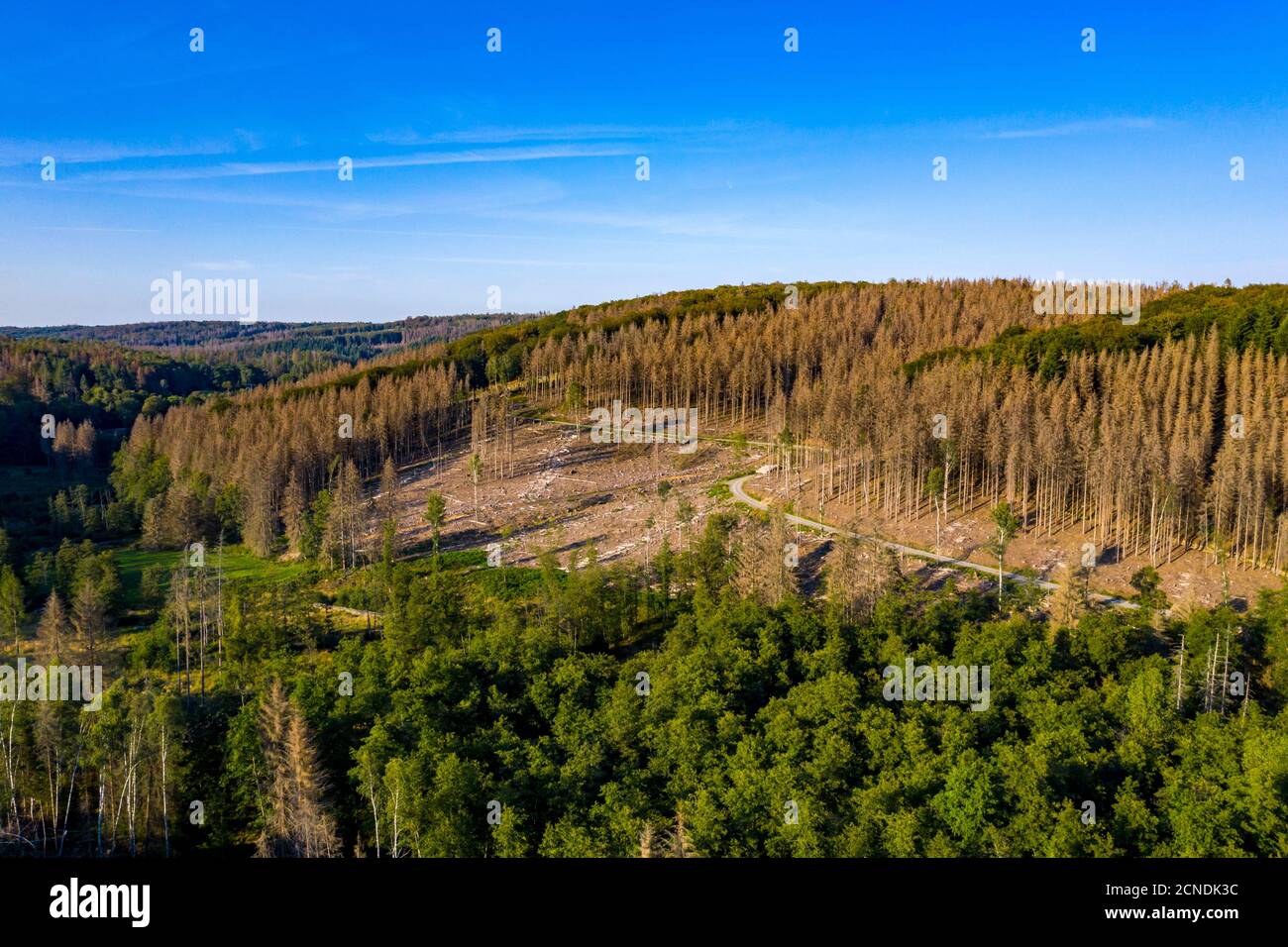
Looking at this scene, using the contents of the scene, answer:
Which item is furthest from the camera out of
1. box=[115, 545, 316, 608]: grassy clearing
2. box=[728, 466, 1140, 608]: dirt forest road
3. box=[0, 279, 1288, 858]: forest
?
box=[115, 545, 316, 608]: grassy clearing

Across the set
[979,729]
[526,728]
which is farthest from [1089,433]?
[526,728]

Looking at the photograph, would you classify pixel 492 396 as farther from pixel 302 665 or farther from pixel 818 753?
pixel 818 753

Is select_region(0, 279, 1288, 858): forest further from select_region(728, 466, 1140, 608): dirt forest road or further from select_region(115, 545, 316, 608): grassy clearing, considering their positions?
select_region(728, 466, 1140, 608): dirt forest road

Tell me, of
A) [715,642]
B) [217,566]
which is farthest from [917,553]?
[217,566]

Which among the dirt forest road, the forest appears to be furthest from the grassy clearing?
the dirt forest road

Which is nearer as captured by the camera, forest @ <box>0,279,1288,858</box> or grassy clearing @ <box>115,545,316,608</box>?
forest @ <box>0,279,1288,858</box>

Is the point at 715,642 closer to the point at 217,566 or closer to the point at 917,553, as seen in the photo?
the point at 917,553
